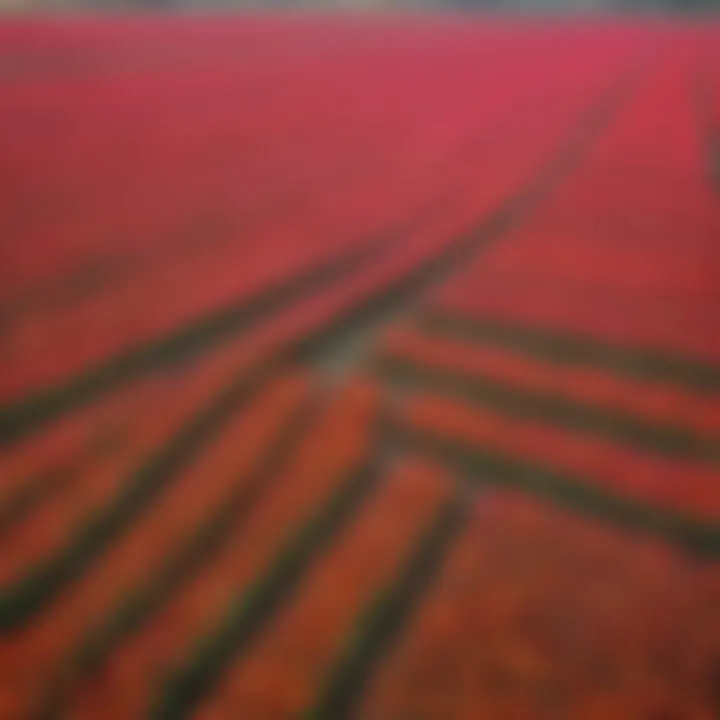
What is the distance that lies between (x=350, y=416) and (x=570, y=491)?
912 millimetres

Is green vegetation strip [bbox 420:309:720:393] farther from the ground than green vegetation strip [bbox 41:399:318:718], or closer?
farther from the ground

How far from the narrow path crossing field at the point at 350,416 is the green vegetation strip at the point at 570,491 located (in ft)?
0.03

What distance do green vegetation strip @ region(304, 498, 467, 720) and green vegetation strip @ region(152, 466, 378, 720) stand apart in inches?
10.3

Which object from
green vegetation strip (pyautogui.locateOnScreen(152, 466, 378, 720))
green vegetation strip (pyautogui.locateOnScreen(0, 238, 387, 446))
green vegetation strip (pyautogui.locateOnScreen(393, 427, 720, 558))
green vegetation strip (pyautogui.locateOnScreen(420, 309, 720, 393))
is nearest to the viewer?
green vegetation strip (pyautogui.locateOnScreen(152, 466, 378, 720))

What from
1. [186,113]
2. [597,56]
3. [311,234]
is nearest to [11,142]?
[186,113]

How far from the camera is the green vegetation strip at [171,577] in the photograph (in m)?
2.01

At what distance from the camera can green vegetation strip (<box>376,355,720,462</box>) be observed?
2861 mm

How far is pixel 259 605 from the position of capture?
2256 mm

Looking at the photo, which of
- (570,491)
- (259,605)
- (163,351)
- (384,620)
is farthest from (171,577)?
(570,491)

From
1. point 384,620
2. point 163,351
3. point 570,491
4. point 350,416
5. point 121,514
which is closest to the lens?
point 384,620

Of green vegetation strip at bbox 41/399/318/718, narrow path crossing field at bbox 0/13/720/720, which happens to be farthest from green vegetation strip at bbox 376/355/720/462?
green vegetation strip at bbox 41/399/318/718

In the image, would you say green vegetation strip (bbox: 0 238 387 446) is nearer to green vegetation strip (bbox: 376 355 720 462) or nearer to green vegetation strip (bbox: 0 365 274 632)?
green vegetation strip (bbox: 0 365 274 632)

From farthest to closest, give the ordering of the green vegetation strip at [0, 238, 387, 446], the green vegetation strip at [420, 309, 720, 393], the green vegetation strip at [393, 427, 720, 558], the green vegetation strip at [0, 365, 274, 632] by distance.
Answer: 1. the green vegetation strip at [420, 309, 720, 393]
2. the green vegetation strip at [0, 238, 387, 446]
3. the green vegetation strip at [393, 427, 720, 558]
4. the green vegetation strip at [0, 365, 274, 632]

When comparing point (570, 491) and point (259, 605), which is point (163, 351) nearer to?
point (259, 605)
